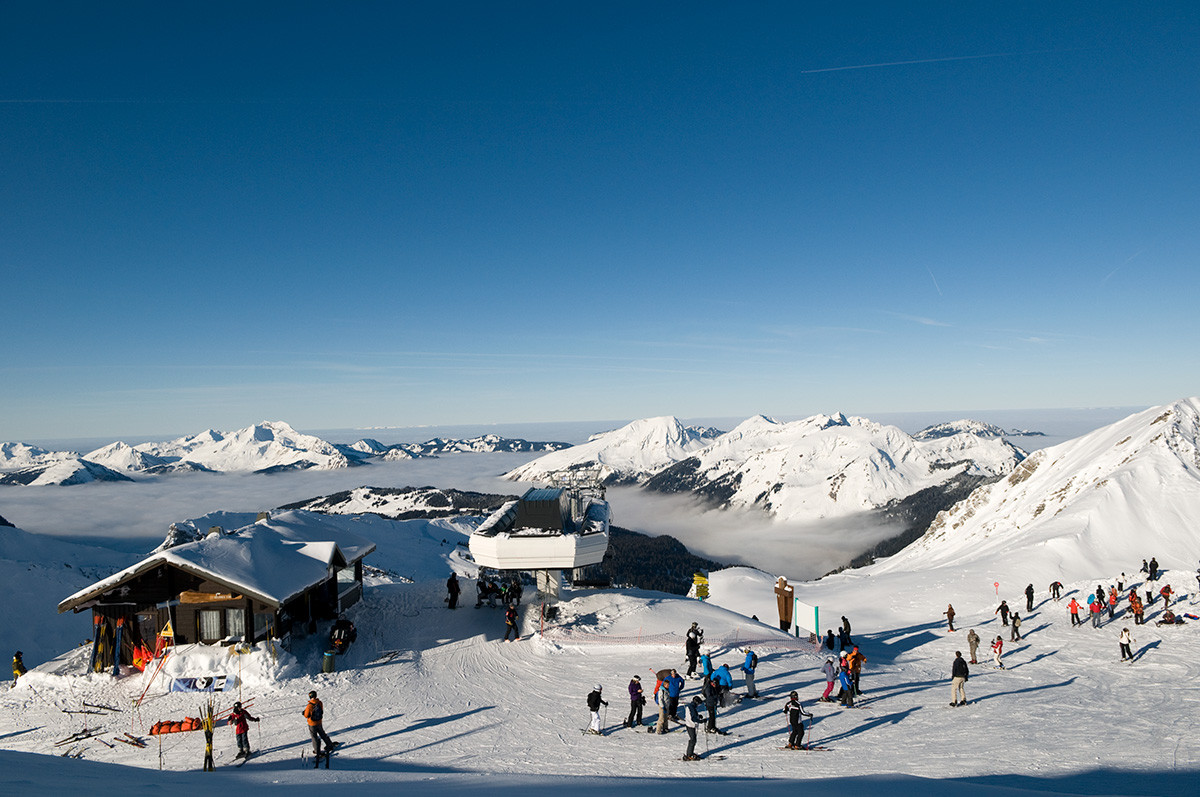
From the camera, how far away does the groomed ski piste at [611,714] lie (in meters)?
12.0

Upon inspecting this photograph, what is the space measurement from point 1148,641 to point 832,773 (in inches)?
831

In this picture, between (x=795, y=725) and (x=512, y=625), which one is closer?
(x=795, y=725)

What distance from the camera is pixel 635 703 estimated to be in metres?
15.6

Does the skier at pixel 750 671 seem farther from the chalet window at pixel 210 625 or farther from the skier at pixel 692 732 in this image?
the chalet window at pixel 210 625

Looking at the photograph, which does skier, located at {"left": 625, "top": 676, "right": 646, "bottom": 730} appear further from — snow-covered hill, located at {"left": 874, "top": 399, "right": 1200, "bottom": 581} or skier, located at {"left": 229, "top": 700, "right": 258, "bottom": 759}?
snow-covered hill, located at {"left": 874, "top": 399, "right": 1200, "bottom": 581}

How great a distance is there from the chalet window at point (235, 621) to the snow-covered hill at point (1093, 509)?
48.6 metres

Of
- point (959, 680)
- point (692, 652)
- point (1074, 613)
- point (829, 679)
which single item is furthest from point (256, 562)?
point (1074, 613)

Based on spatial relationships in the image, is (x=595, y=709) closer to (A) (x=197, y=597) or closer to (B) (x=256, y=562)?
(B) (x=256, y=562)

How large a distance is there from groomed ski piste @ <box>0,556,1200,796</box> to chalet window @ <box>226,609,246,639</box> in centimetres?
128

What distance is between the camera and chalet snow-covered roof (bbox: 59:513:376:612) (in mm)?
21438

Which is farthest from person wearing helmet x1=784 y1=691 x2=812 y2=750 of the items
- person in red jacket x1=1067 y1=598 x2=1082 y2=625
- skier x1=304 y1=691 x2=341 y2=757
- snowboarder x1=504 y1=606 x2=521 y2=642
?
person in red jacket x1=1067 y1=598 x2=1082 y2=625

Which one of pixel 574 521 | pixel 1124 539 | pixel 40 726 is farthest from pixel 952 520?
pixel 40 726

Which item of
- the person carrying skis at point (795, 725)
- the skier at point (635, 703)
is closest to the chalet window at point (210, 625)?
the skier at point (635, 703)

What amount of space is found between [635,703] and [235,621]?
624 inches
